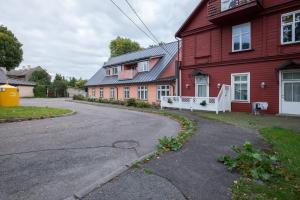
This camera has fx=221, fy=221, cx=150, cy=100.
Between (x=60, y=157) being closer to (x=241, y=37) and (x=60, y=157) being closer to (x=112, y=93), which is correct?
(x=241, y=37)

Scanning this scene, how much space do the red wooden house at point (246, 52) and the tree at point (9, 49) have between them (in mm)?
43696

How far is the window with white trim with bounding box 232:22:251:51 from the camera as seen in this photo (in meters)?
16.2

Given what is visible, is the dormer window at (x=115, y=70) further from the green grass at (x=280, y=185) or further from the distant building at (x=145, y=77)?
the green grass at (x=280, y=185)

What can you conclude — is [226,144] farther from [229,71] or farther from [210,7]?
[210,7]

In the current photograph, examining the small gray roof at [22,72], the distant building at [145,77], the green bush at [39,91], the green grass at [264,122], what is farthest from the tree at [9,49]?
the green grass at [264,122]

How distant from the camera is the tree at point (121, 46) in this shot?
5525 cm

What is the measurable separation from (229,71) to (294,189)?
1403cm

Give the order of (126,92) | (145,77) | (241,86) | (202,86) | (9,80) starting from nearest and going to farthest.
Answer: (241,86), (202,86), (145,77), (126,92), (9,80)

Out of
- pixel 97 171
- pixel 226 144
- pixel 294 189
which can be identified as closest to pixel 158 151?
pixel 97 171

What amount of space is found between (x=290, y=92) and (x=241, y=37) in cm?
530

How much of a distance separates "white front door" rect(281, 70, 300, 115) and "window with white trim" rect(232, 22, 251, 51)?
339 centimetres

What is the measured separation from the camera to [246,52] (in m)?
16.1

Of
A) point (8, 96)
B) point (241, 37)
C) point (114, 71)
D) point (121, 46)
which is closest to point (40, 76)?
point (121, 46)

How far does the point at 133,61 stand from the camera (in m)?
29.4
